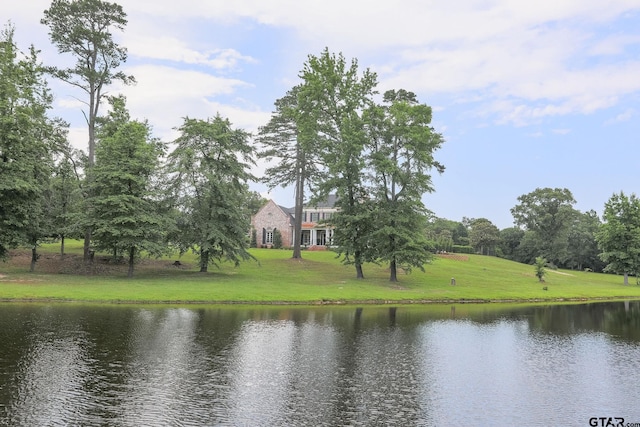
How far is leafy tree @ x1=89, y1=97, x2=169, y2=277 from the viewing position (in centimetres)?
3828

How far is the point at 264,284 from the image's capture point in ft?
127

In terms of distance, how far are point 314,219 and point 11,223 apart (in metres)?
54.2

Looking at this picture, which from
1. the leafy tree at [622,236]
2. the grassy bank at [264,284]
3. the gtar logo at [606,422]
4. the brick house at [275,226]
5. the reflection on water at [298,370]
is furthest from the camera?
the brick house at [275,226]

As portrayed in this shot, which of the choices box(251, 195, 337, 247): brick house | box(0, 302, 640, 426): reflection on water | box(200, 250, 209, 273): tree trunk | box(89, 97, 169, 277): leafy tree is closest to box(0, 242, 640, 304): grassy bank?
box(200, 250, 209, 273): tree trunk

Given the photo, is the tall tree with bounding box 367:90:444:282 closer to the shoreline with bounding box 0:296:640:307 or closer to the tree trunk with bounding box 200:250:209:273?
the shoreline with bounding box 0:296:640:307

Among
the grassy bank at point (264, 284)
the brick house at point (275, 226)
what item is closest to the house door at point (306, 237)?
the brick house at point (275, 226)

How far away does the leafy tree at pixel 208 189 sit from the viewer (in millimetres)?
43469

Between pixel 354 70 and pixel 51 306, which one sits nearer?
pixel 51 306

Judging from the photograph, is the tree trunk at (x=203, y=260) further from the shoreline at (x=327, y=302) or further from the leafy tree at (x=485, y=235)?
the leafy tree at (x=485, y=235)

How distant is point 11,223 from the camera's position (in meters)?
36.2

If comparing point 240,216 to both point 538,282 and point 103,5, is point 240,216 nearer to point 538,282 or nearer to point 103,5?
point 103,5

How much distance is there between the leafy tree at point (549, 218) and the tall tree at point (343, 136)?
198ft

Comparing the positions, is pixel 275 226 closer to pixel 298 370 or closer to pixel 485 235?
pixel 485 235

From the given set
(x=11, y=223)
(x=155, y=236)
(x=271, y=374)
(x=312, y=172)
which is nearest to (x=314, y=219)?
(x=312, y=172)
